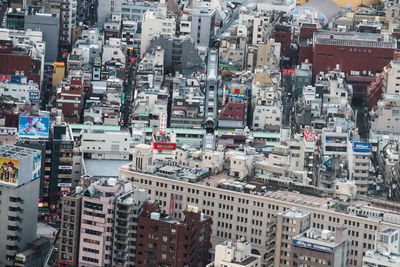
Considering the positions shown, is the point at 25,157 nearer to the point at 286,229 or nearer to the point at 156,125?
the point at 286,229

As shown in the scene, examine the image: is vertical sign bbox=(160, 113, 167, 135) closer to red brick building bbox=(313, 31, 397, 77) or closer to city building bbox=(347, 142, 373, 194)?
city building bbox=(347, 142, 373, 194)

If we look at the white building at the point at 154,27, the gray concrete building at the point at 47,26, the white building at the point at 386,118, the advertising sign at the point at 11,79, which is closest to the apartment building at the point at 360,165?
the white building at the point at 386,118

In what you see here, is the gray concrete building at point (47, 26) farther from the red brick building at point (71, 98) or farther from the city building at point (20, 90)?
the city building at point (20, 90)

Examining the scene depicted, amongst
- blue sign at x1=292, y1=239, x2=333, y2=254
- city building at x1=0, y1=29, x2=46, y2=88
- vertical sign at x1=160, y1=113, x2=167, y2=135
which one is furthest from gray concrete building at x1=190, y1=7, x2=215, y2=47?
blue sign at x1=292, y1=239, x2=333, y2=254

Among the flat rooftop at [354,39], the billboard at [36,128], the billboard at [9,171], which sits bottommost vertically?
the billboard at [9,171]

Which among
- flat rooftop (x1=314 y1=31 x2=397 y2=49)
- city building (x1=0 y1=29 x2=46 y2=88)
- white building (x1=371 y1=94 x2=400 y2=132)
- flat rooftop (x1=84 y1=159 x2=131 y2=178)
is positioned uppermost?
flat rooftop (x1=314 y1=31 x2=397 y2=49)

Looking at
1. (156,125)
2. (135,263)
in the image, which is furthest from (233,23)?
(135,263)

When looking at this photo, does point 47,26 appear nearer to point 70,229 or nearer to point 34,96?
point 34,96
